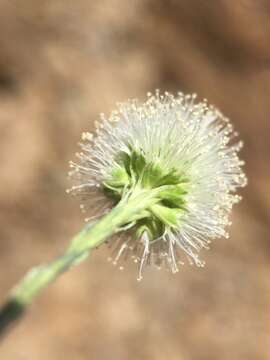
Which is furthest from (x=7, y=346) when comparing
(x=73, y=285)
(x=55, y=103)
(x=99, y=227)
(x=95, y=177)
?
(x=99, y=227)

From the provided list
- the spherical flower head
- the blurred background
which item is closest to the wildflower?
the spherical flower head

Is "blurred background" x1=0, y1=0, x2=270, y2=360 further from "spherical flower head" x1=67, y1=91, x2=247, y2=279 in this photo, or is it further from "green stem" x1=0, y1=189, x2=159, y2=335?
"green stem" x1=0, y1=189, x2=159, y2=335

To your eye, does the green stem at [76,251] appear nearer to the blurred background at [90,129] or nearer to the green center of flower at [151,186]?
the green center of flower at [151,186]

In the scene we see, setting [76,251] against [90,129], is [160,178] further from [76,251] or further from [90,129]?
[90,129]

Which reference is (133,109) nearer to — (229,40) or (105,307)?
(105,307)

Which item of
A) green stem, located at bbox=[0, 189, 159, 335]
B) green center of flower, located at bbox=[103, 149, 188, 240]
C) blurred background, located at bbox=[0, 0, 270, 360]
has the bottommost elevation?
green stem, located at bbox=[0, 189, 159, 335]

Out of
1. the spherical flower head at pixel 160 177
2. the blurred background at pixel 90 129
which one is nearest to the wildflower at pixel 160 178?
the spherical flower head at pixel 160 177
